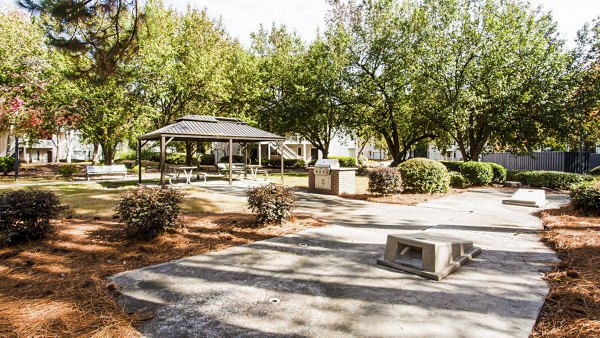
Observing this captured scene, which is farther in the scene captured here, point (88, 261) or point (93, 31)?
point (93, 31)

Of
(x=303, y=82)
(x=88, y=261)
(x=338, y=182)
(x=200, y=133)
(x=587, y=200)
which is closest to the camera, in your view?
(x=88, y=261)

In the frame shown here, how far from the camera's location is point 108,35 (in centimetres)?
692

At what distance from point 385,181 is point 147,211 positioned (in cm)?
816

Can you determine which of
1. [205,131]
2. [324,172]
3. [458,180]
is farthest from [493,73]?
[205,131]

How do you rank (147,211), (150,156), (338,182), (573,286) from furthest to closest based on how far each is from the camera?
(150,156)
(338,182)
(147,211)
(573,286)

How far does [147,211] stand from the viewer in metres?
5.42

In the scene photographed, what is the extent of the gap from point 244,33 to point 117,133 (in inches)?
615

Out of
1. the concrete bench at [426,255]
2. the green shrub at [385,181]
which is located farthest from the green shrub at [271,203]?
the green shrub at [385,181]

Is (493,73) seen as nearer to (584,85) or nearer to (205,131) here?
(584,85)

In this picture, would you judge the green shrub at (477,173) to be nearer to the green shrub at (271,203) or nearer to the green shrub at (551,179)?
the green shrub at (551,179)

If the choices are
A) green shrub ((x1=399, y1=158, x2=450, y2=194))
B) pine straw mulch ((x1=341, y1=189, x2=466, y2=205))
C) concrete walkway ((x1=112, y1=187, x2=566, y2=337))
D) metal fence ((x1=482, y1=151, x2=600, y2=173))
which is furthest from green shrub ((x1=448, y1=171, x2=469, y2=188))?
concrete walkway ((x1=112, y1=187, x2=566, y2=337))

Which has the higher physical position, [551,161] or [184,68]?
[184,68]

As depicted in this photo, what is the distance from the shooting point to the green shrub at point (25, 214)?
200 inches

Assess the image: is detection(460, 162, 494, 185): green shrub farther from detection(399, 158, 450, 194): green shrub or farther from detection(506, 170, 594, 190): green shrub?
detection(399, 158, 450, 194): green shrub
